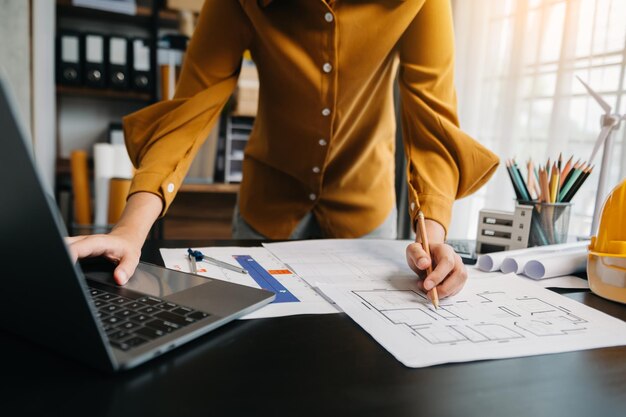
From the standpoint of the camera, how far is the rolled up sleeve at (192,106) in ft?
2.64

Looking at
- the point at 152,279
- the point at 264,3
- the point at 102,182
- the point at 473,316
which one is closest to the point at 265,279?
the point at 152,279

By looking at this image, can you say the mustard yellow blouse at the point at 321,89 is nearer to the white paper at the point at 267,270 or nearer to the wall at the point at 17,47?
the white paper at the point at 267,270

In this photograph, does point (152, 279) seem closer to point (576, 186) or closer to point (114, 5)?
point (576, 186)

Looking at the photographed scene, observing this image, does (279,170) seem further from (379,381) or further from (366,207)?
(379,381)

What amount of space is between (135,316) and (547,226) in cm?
79

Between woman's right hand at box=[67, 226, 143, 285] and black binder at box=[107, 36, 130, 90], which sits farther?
black binder at box=[107, 36, 130, 90]

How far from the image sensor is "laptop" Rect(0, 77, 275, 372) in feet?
0.97

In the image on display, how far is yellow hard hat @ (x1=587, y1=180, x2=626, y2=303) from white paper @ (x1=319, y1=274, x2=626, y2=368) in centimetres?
7

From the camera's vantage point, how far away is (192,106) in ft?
2.84

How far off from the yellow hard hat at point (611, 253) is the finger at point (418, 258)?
24cm

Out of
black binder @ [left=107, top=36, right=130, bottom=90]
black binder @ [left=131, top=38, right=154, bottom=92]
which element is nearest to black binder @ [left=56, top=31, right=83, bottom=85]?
black binder @ [left=107, top=36, right=130, bottom=90]

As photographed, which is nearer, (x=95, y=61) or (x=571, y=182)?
(x=571, y=182)

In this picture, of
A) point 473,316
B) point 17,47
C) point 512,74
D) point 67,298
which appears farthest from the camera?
point 512,74

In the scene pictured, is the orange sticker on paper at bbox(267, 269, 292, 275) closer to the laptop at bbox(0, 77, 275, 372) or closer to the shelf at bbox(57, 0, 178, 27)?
the laptop at bbox(0, 77, 275, 372)
